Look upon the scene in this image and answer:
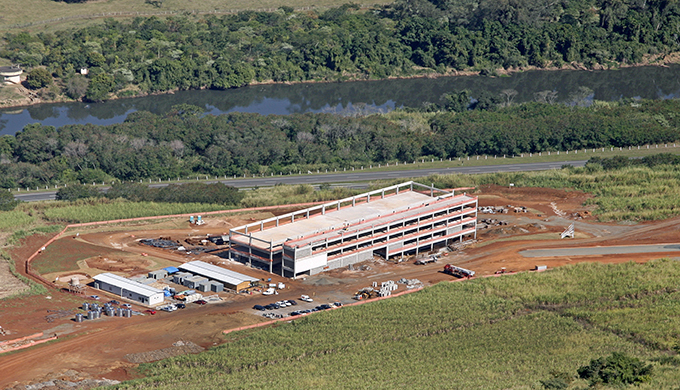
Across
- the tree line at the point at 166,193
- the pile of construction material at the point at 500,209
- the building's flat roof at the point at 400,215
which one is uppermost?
the building's flat roof at the point at 400,215

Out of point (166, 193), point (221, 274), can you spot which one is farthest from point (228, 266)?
point (166, 193)

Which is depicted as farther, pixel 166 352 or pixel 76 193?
pixel 76 193

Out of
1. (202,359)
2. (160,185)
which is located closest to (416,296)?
(202,359)

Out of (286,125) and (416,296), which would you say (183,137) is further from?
(416,296)

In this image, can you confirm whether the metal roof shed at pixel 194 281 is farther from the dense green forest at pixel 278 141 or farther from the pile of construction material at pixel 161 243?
the dense green forest at pixel 278 141

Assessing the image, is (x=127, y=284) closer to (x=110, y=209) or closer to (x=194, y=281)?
(x=194, y=281)

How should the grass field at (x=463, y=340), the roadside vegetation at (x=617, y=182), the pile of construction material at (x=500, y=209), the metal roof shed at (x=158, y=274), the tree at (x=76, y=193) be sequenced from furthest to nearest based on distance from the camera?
1. the tree at (x=76, y=193)
2. the pile of construction material at (x=500, y=209)
3. the roadside vegetation at (x=617, y=182)
4. the metal roof shed at (x=158, y=274)
5. the grass field at (x=463, y=340)

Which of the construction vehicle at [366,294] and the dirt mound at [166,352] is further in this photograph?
the construction vehicle at [366,294]

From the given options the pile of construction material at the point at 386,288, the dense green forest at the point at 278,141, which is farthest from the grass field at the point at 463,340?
the dense green forest at the point at 278,141
